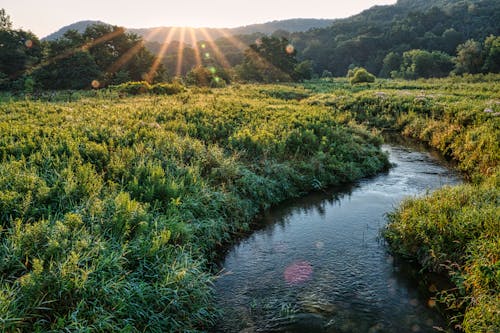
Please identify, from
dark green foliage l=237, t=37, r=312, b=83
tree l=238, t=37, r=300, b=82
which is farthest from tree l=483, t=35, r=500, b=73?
tree l=238, t=37, r=300, b=82

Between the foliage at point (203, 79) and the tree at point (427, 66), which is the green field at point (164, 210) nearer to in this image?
the foliage at point (203, 79)

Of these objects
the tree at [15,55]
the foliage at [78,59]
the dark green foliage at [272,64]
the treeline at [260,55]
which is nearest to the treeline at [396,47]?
the treeline at [260,55]

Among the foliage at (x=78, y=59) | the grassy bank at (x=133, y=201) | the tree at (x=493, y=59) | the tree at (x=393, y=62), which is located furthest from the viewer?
the tree at (x=393, y=62)

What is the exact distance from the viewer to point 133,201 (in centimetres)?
871

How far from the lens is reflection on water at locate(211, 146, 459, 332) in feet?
23.3

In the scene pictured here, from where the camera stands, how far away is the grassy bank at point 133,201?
19.6 feet

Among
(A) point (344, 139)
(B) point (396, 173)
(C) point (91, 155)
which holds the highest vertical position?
(C) point (91, 155)

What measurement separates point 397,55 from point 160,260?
106401 millimetres

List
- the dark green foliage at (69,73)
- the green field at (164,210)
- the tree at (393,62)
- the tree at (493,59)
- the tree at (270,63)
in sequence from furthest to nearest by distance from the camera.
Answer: the tree at (393,62)
the tree at (270,63)
the tree at (493,59)
the dark green foliage at (69,73)
the green field at (164,210)

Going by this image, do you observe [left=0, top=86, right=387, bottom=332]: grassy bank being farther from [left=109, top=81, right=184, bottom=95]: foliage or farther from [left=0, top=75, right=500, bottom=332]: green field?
[left=109, top=81, right=184, bottom=95]: foliage

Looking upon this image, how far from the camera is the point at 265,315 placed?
24.0 ft

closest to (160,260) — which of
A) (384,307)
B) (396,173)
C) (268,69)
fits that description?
(384,307)

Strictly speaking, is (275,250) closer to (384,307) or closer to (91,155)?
(384,307)

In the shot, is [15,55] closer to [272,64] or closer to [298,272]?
[272,64]
